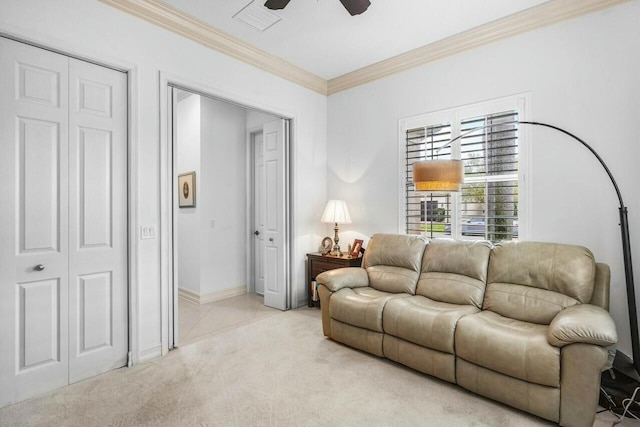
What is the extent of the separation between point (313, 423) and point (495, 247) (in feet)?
6.61

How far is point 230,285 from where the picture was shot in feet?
16.1

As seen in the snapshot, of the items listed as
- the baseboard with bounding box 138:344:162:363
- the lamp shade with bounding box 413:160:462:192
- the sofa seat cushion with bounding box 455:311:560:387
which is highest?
the lamp shade with bounding box 413:160:462:192

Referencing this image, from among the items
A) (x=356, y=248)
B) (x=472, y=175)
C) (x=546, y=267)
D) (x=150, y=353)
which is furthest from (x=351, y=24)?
(x=150, y=353)

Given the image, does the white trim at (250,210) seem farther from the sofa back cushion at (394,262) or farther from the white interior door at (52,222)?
the white interior door at (52,222)

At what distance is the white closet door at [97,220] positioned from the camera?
2463mm

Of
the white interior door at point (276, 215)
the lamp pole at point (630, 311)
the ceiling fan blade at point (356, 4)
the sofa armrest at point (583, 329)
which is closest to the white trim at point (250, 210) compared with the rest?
the white interior door at point (276, 215)

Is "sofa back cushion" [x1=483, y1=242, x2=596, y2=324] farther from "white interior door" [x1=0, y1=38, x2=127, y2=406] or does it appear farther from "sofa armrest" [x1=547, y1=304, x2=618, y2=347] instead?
"white interior door" [x1=0, y1=38, x2=127, y2=406]

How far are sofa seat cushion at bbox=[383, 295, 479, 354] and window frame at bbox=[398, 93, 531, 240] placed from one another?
3.24ft

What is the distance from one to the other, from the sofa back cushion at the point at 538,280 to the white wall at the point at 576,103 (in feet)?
1.20

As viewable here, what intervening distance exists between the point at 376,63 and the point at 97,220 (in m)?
3.30

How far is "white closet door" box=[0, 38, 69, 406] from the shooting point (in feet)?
7.14

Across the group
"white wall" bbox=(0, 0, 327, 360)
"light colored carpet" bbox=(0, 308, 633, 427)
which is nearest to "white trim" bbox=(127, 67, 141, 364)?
"white wall" bbox=(0, 0, 327, 360)

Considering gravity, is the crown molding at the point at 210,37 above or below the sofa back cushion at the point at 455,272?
above

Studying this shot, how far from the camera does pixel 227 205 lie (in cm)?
492
